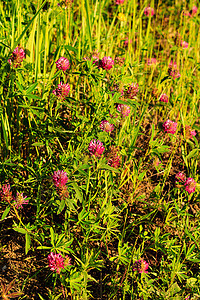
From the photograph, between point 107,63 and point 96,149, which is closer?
point 96,149

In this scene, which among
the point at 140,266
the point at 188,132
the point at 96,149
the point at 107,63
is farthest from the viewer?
the point at 188,132

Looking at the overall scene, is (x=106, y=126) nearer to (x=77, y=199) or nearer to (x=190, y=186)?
(x=77, y=199)

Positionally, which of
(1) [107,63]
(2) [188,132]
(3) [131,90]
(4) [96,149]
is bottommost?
(2) [188,132]

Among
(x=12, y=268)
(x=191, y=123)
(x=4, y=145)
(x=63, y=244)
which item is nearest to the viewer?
(x=63, y=244)

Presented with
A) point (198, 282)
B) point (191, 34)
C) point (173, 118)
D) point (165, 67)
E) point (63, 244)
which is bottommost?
point (198, 282)

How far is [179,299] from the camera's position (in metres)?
1.80

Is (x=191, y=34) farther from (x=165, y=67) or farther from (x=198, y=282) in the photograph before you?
(x=198, y=282)

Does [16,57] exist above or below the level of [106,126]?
above

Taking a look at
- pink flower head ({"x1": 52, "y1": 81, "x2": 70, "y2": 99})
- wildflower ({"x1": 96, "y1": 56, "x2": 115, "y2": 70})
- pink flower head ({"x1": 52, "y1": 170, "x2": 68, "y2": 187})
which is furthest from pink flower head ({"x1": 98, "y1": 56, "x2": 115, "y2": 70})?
pink flower head ({"x1": 52, "y1": 170, "x2": 68, "y2": 187})

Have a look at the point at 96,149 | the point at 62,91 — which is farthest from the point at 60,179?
the point at 62,91

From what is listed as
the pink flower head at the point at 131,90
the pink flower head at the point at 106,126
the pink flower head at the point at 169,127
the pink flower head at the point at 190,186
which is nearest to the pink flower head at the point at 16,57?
the pink flower head at the point at 106,126

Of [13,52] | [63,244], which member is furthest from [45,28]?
[63,244]

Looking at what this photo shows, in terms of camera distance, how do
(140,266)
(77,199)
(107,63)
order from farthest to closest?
(77,199)
(107,63)
(140,266)

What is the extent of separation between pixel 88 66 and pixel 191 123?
3.94 feet
